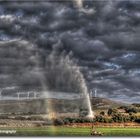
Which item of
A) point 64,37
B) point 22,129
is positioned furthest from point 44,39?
point 22,129

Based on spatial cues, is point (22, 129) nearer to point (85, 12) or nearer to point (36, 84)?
point (36, 84)

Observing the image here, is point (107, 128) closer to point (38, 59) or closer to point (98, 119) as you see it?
point (98, 119)

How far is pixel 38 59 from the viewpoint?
19.5 metres

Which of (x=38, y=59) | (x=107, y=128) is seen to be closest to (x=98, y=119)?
(x=107, y=128)

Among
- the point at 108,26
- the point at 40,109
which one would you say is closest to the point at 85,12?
the point at 108,26

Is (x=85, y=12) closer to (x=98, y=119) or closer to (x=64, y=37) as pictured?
(x=64, y=37)

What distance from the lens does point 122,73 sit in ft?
63.8

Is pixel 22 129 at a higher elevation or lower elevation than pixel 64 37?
lower

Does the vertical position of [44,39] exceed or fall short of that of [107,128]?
it exceeds it

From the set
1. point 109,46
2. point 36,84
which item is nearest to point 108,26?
point 109,46

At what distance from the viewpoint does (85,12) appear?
761 inches

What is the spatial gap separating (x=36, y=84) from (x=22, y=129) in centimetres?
79

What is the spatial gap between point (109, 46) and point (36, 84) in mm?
1377

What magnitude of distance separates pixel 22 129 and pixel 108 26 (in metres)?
2.24
